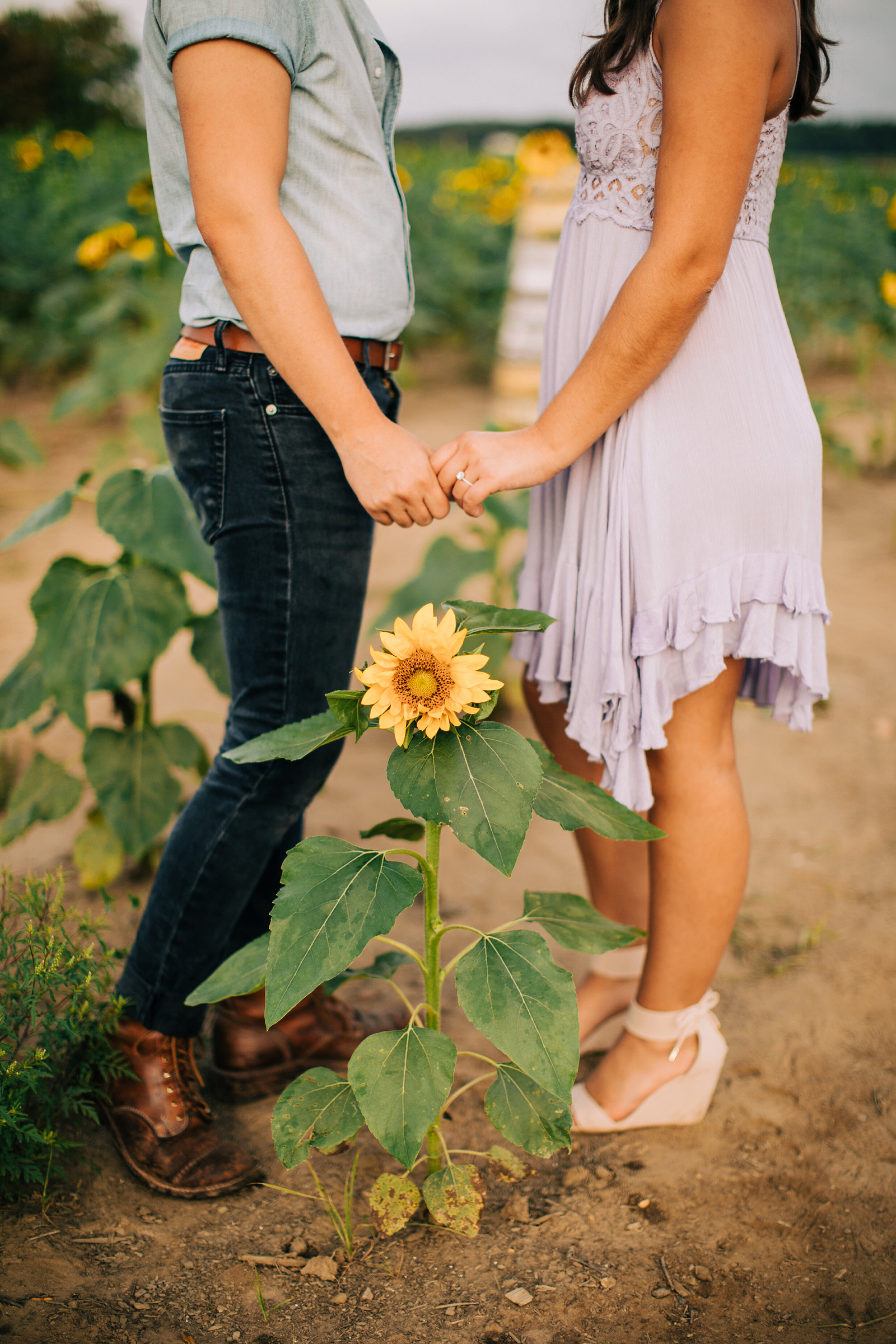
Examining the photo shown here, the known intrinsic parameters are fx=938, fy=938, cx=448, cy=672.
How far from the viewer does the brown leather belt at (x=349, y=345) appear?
1346 mm

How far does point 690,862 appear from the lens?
4.96 feet

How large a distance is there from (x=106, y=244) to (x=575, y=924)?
2485 millimetres

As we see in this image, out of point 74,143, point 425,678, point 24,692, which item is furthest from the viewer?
point 74,143

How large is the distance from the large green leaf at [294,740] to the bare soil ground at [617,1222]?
0.73m

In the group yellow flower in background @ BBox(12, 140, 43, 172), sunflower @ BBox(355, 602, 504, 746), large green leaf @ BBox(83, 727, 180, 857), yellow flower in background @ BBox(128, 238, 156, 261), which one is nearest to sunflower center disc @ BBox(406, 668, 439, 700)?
sunflower @ BBox(355, 602, 504, 746)

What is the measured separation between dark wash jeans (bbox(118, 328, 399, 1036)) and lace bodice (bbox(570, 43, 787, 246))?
44 centimetres

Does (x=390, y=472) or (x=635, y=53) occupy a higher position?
(x=635, y=53)

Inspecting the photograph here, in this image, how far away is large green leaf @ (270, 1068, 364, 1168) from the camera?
1233 millimetres

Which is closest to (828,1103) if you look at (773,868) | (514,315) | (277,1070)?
(773,868)

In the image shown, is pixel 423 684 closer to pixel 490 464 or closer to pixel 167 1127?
pixel 490 464

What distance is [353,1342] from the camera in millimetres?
1208

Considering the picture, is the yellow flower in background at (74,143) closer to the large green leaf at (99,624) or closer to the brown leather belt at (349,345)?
the large green leaf at (99,624)

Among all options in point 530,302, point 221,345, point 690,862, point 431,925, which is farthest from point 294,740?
point 530,302

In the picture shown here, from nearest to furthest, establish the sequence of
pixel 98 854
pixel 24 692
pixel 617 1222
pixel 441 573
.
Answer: pixel 617 1222, pixel 24 692, pixel 98 854, pixel 441 573
